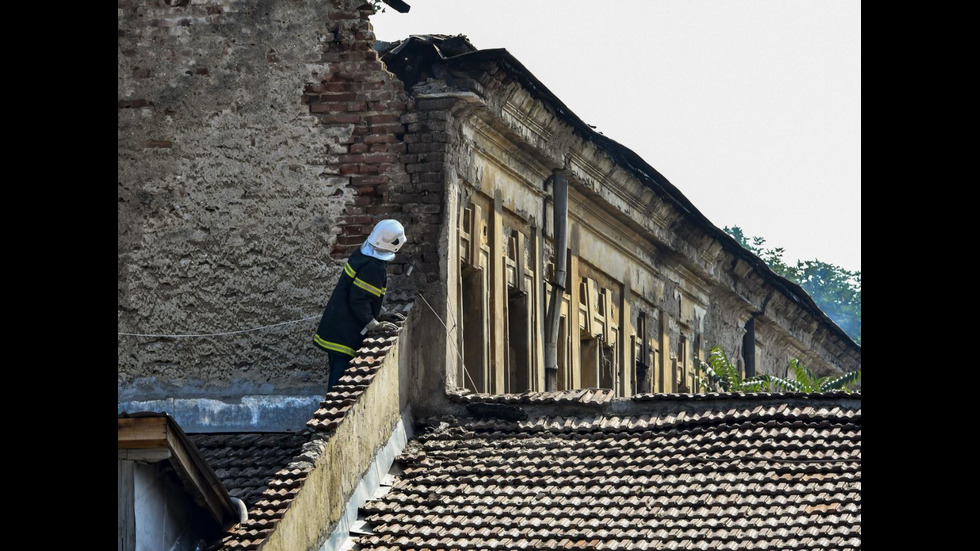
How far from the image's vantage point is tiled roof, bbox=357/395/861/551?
12344mm

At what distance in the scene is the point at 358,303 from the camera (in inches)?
577

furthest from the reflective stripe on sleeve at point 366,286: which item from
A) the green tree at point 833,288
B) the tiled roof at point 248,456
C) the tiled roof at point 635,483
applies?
the green tree at point 833,288

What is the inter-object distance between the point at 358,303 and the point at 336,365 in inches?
23.9

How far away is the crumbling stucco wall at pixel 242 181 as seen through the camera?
15.8 metres

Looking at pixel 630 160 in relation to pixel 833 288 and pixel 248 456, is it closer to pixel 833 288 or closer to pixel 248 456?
pixel 248 456

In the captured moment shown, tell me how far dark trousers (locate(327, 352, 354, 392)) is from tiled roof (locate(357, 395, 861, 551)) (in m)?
0.91

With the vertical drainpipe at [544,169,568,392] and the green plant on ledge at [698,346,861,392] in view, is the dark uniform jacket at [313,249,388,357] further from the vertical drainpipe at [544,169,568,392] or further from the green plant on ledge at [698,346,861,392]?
the green plant on ledge at [698,346,861,392]

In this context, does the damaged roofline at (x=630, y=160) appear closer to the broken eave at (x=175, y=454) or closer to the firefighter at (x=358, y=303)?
the firefighter at (x=358, y=303)

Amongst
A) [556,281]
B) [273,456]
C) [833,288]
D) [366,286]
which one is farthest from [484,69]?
[833,288]

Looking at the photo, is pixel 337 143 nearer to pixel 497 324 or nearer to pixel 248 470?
pixel 497 324

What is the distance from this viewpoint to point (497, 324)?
17516mm

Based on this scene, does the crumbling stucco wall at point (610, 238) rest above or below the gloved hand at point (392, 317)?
above
